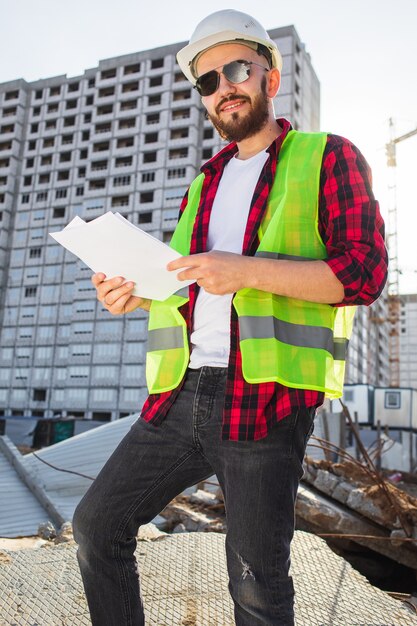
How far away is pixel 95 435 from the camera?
32.5ft

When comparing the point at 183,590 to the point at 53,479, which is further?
the point at 53,479

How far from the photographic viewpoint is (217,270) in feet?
5.12

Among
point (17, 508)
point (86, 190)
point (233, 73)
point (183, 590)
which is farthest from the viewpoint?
point (86, 190)

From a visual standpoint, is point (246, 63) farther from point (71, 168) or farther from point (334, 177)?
point (71, 168)

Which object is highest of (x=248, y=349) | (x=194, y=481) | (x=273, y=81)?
(x=273, y=81)

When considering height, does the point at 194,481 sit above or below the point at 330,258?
below

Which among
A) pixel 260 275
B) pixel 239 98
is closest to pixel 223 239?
pixel 260 275

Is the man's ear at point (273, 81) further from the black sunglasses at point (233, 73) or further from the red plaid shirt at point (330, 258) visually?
the red plaid shirt at point (330, 258)

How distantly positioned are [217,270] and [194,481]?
71 centimetres

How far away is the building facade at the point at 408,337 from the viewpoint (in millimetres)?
120694

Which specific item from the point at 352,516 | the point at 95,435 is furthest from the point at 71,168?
the point at 352,516

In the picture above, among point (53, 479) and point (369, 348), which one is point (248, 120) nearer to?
point (53, 479)

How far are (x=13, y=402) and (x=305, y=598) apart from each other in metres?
50.7

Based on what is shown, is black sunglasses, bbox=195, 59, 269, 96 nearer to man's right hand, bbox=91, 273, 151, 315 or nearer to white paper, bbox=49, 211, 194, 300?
white paper, bbox=49, 211, 194, 300
